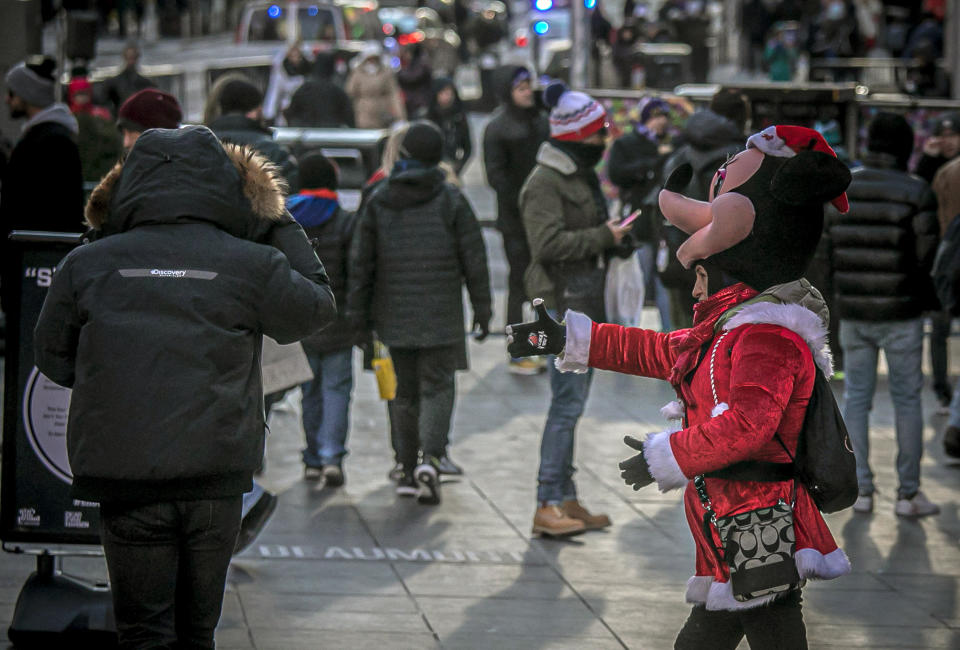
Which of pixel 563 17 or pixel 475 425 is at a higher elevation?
pixel 563 17

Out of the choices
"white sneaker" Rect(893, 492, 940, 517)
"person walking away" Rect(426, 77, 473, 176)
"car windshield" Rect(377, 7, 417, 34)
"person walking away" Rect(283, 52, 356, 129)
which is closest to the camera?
"white sneaker" Rect(893, 492, 940, 517)

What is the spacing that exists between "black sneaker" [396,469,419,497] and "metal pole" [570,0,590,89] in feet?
36.6

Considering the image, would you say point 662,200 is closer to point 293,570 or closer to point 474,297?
point 293,570

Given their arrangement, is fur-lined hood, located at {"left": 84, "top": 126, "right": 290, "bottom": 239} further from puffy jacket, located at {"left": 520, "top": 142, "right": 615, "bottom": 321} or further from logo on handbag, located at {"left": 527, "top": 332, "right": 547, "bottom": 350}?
puffy jacket, located at {"left": 520, "top": 142, "right": 615, "bottom": 321}

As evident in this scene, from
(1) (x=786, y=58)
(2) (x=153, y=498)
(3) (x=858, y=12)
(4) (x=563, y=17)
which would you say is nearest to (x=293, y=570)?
(2) (x=153, y=498)

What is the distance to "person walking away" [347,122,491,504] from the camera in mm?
7746

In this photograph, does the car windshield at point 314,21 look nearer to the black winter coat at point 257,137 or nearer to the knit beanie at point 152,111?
the black winter coat at point 257,137

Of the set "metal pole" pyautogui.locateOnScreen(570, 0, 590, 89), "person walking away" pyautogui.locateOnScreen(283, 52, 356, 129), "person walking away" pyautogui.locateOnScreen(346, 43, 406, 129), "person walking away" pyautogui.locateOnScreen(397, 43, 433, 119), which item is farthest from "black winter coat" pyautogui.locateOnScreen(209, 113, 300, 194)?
"person walking away" pyautogui.locateOnScreen(397, 43, 433, 119)

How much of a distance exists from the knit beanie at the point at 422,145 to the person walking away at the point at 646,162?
366cm

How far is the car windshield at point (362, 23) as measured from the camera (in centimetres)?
3272

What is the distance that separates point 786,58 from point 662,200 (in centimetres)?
2328

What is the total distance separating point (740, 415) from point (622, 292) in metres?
3.47

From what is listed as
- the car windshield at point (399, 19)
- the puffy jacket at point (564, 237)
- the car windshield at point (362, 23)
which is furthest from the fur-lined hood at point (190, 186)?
the car windshield at point (399, 19)

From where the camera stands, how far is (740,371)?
3850 millimetres
